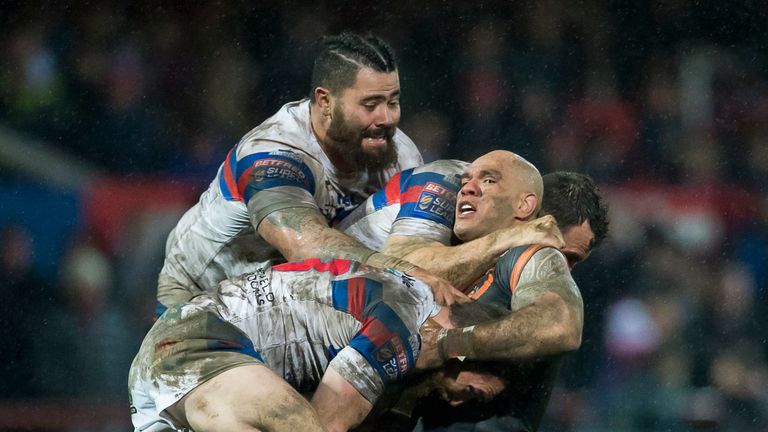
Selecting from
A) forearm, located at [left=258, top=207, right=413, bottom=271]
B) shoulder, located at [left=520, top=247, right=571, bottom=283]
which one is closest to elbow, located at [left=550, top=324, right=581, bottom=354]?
shoulder, located at [left=520, top=247, right=571, bottom=283]

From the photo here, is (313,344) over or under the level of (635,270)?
over

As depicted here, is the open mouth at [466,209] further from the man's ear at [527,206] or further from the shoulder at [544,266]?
the shoulder at [544,266]

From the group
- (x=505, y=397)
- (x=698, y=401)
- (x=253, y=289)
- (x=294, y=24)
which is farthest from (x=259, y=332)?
(x=294, y=24)

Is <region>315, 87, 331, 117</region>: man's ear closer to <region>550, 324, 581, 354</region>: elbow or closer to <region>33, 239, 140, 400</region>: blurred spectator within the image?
<region>550, 324, 581, 354</region>: elbow

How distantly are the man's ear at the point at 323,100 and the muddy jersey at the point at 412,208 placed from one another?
34cm

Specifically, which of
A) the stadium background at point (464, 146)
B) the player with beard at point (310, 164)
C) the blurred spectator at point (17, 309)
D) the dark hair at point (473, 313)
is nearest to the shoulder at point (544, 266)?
the dark hair at point (473, 313)

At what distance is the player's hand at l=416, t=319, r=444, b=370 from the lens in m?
3.07

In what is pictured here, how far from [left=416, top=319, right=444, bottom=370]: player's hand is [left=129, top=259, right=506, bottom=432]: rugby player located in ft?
0.06

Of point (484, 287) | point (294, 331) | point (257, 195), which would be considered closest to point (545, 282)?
point (484, 287)

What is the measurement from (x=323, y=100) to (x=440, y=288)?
4.12 feet

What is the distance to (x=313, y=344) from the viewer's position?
115 inches

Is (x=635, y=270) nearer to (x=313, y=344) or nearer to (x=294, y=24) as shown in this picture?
(x=294, y=24)

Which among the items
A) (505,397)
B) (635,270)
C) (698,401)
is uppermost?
(505,397)

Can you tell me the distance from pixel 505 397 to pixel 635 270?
8.83 feet
